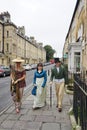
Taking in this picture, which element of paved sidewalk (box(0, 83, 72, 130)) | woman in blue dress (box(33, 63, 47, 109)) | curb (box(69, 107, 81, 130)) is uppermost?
woman in blue dress (box(33, 63, 47, 109))

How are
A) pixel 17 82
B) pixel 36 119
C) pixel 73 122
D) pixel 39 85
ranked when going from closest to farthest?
pixel 73 122, pixel 36 119, pixel 17 82, pixel 39 85

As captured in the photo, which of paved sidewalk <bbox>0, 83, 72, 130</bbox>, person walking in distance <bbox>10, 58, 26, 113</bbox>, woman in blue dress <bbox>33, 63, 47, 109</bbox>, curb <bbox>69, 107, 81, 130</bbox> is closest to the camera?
curb <bbox>69, 107, 81, 130</bbox>

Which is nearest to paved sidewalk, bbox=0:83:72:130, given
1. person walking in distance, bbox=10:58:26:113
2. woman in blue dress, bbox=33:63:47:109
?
woman in blue dress, bbox=33:63:47:109

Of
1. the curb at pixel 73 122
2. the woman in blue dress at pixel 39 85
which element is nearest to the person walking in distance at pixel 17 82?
the woman in blue dress at pixel 39 85

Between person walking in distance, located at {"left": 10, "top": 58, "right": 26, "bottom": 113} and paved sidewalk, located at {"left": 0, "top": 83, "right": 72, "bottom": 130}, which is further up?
person walking in distance, located at {"left": 10, "top": 58, "right": 26, "bottom": 113}

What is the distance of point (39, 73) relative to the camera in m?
9.73

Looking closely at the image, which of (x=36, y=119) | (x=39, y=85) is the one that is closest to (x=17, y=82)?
(x=39, y=85)

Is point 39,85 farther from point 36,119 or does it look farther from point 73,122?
point 73,122

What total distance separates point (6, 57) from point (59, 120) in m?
57.5

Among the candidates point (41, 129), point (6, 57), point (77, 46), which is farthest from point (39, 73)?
point (6, 57)

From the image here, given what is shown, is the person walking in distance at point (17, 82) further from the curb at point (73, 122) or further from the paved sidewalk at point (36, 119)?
the curb at point (73, 122)

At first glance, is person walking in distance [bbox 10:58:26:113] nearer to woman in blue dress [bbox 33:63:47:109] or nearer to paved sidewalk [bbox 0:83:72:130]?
paved sidewalk [bbox 0:83:72:130]

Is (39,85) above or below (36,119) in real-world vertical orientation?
above

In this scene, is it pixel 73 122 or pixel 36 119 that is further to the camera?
pixel 36 119
